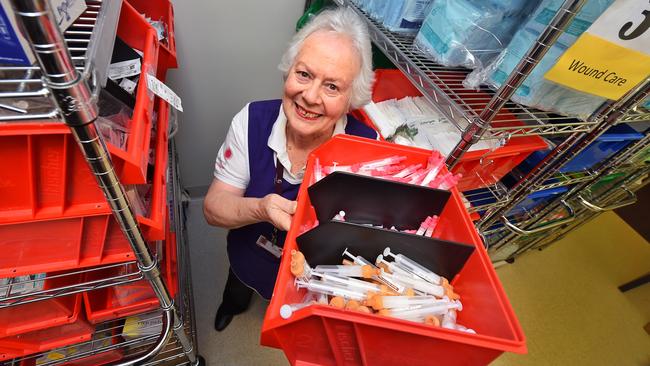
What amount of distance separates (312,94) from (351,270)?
20.2 inches

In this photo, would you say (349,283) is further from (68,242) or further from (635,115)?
(635,115)

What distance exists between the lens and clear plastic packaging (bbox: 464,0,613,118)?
0.69 m

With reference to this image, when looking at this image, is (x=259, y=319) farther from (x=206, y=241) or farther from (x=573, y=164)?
(x=573, y=164)

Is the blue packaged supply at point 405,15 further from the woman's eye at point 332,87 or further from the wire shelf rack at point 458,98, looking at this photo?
the woman's eye at point 332,87

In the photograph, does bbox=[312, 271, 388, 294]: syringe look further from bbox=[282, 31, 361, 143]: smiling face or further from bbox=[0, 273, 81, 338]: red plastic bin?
bbox=[0, 273, 81, 338]: red plastic bin

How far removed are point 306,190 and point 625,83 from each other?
822 millimetres

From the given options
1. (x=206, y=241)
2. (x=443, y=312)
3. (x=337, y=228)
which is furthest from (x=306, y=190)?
(x=206, y=241)

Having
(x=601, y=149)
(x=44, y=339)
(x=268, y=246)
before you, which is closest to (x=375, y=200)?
(x=268, y=246)

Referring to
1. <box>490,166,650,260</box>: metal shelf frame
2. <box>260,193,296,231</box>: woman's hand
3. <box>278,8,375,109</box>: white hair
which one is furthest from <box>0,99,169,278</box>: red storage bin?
<box>490,166,650,260</box>: metal shelf frame

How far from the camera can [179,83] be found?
155cm

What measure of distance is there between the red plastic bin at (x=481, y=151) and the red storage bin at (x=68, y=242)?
839mm

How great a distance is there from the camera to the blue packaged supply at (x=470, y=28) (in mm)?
841

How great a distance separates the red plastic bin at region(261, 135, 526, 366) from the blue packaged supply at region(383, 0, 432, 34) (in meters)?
0.65

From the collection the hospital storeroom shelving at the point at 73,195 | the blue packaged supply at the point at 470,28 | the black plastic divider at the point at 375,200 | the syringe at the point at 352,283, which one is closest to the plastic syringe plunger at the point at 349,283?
the syringe at the point at 352,283
